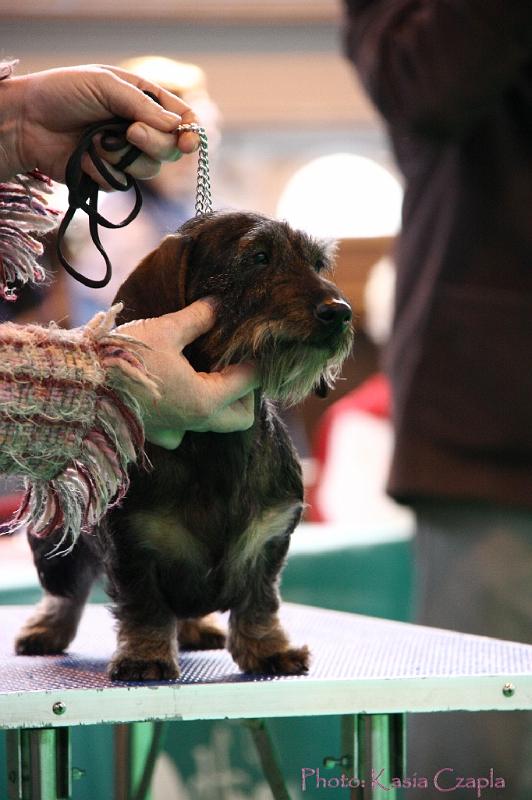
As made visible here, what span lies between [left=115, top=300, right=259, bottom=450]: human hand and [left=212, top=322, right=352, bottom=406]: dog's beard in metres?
0.02

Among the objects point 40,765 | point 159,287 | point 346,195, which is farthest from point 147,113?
point 346,195

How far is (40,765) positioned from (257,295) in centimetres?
57

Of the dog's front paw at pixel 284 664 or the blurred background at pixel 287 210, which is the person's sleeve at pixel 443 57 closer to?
the blurred background at pixel 287 210

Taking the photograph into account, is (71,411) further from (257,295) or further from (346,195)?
(346,195)

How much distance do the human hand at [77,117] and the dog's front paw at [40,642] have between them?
2.04 feet

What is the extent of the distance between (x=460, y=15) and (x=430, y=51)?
0.07 m

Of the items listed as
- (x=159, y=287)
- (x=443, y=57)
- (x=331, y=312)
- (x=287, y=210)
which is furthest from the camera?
(x=287, y=210)

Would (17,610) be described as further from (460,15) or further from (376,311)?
(376,311)

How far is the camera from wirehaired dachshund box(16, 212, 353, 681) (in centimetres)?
131

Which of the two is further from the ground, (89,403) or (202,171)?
(202,171)

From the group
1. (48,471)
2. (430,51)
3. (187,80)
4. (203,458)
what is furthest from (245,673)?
(187,80)

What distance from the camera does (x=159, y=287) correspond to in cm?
139

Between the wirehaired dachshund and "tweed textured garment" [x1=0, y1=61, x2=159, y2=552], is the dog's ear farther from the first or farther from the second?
"tweed textured garment" [x1=0, y1=61, x2=159, y2=552]

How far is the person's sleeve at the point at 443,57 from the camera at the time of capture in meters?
1.72
